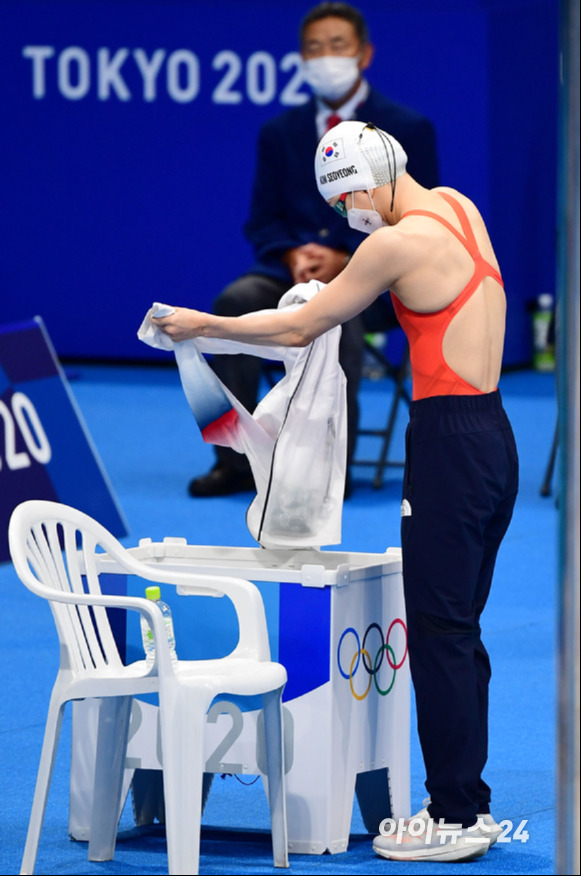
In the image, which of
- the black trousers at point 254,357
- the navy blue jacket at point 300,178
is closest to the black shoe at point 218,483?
the black trousers at point 254,357

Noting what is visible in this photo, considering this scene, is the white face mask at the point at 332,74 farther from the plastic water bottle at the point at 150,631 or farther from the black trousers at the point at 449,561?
the plastic water bottle at the point at 150,631

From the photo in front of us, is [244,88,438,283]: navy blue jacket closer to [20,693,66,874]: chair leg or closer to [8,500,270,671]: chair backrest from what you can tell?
[8,500,270,671]: chair backrest

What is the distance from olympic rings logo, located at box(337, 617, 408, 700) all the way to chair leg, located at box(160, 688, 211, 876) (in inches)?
18.3

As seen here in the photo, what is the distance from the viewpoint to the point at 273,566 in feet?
13.0

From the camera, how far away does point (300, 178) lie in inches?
313

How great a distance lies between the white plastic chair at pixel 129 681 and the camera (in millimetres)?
3291

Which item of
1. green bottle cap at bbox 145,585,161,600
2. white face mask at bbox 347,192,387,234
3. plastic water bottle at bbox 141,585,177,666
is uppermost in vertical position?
white face mask at bbox 347,192,387,234

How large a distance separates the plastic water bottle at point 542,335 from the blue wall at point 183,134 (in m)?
0.09

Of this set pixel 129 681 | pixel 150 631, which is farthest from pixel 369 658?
pixel 129 681

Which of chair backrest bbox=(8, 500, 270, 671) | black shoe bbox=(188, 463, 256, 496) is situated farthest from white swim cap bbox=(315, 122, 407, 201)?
black shoe bbox=(188, 463, 256, 496)

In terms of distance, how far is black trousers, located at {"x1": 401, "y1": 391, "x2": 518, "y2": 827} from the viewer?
3543 millimetres

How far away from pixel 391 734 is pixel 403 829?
0.26 metres

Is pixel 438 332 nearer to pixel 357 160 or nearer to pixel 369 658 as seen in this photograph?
pixel 357 160

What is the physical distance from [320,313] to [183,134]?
28.1 feet
